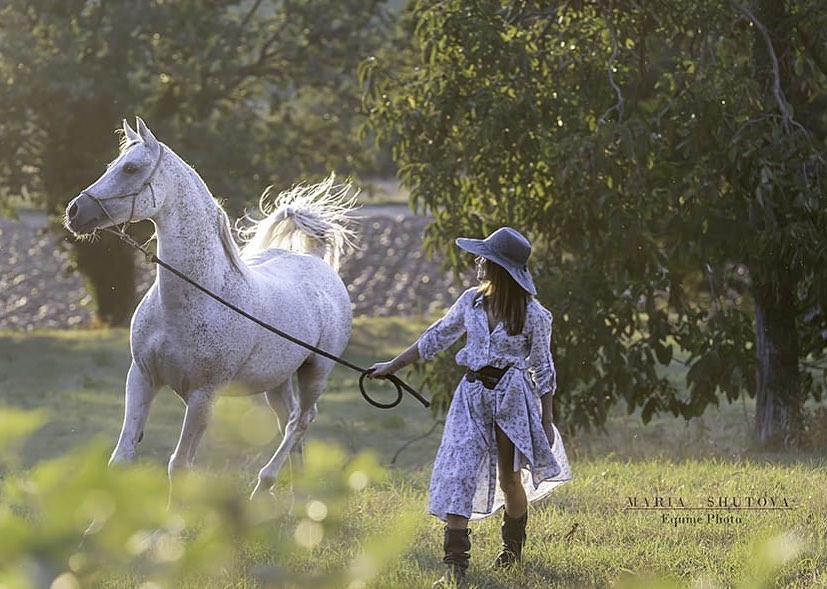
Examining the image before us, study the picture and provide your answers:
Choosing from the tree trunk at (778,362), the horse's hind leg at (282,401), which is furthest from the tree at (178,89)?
the horse's hind leg at (282,401)

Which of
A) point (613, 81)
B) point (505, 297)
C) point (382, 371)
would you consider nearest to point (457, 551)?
point (382, 371)

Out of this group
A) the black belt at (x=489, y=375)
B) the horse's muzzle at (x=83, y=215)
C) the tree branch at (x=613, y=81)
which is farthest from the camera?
the tree branch at (x=613, y=81)

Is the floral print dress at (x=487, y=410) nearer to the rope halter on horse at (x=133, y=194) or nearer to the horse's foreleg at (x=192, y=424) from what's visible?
the horse's foreleg at (x=192, y=424)

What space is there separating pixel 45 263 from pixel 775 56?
83.9ft

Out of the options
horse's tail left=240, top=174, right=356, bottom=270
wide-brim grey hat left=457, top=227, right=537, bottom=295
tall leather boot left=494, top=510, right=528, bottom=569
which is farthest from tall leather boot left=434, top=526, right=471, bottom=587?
horse's tail left=240, top=174, right=356, bottom=270

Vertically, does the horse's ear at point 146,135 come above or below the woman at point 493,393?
above

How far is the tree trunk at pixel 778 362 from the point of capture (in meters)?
10.7

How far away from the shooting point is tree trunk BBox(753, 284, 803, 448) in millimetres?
10680

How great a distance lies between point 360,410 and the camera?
1675 cm

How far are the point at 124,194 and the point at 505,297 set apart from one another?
6.33 ft

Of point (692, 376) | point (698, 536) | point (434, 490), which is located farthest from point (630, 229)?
point (434, 490)

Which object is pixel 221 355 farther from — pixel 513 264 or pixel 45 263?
pixel 45 263

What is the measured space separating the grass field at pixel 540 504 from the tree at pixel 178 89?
215 inches

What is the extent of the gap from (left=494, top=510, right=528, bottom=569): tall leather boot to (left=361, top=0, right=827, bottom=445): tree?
388 centimetres
